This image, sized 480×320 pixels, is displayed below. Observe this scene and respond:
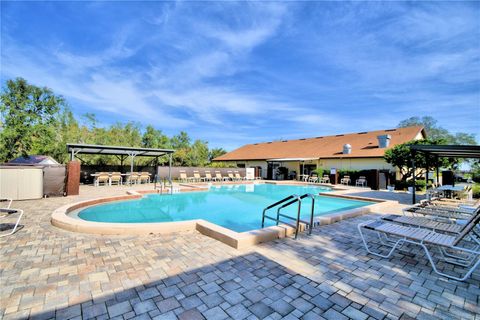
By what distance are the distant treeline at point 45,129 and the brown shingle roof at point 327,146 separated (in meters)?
7.60

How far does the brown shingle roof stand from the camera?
19.8 metres

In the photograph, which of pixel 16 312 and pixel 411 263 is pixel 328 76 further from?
pixel 16 312

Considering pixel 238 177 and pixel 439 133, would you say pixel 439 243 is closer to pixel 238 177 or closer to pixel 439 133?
pixel 238 177

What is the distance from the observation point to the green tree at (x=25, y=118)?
18547 mm

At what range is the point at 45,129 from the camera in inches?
784

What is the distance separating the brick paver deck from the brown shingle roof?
17.2 metres

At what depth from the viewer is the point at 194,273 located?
2895 millimetres

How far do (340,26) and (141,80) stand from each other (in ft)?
46.1

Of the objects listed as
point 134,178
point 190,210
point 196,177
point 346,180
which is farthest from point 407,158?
point 134,178

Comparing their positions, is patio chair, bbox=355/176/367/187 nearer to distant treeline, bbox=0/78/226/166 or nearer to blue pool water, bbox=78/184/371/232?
blue pool water, bbox=78/184/371/232

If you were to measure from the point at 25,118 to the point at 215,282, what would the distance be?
2628 cm

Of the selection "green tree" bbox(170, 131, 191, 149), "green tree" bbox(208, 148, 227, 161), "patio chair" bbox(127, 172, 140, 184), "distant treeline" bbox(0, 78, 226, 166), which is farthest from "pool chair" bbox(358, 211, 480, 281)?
"green tree" bbox(208, 148, 227, 161)

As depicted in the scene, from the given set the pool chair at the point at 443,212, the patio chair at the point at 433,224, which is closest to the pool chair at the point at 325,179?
the pool chair at the point at 443,212

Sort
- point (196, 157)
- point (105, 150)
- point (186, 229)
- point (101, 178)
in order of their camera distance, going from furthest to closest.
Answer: point (196, 157) < point (105, 150) < point (101, 178) < point (186, 229)
